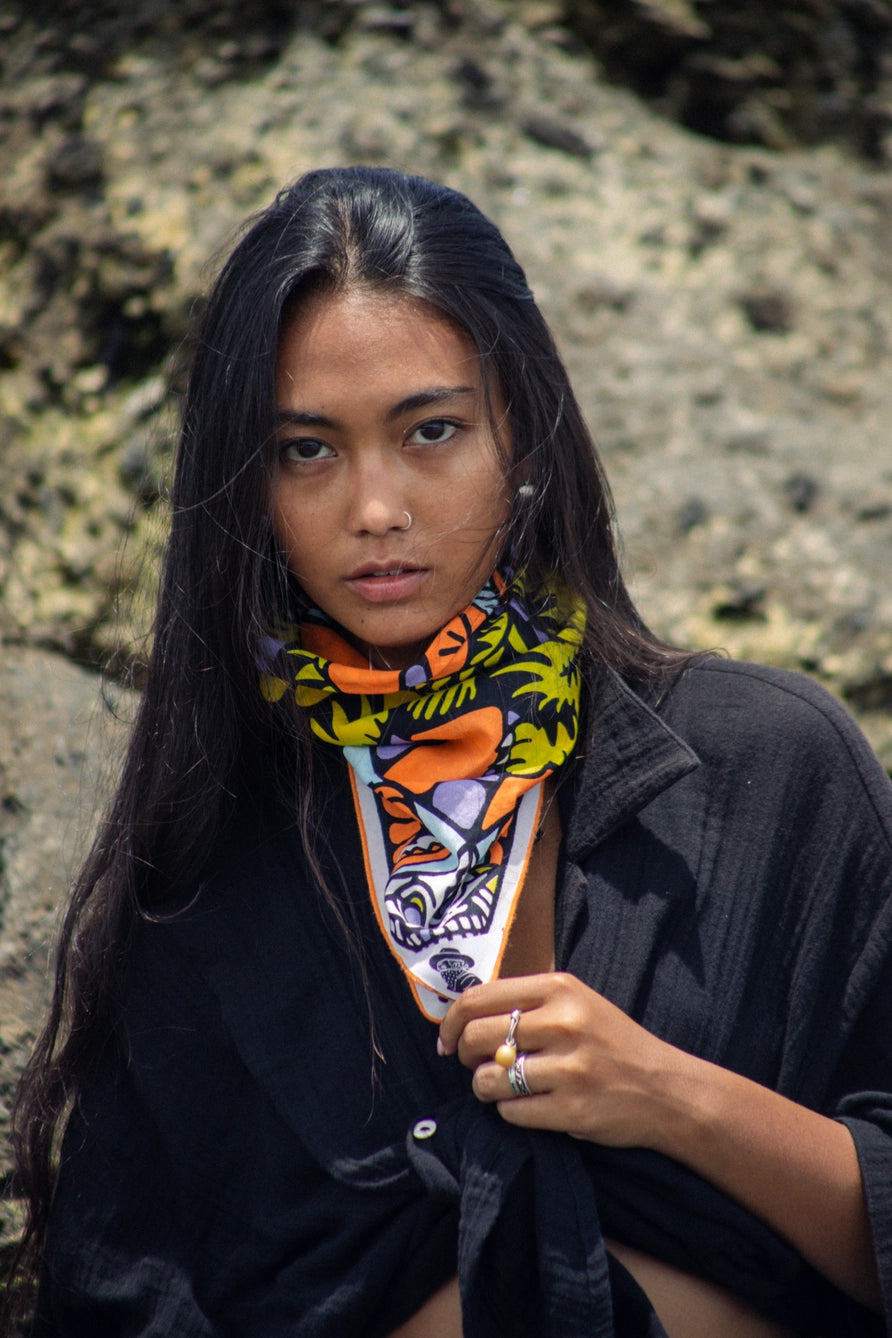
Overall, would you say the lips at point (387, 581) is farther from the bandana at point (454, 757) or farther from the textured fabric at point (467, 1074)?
the textured fabric at point (467, 1074)

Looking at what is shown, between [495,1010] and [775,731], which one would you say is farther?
[775,731]

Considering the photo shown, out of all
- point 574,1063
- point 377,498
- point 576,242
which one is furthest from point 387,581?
point 576,242

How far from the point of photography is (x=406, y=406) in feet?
5.60

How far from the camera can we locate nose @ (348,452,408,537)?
A: 1708 mm

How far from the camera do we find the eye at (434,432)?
1744mm

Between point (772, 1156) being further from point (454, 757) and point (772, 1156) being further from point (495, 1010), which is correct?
point (454, 757)

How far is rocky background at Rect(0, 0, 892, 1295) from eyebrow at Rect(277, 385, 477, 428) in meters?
1.27

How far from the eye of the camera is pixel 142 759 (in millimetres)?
1972

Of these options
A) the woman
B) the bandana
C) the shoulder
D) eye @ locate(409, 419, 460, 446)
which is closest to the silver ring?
the woman

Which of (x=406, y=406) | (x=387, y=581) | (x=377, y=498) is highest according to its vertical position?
(x=406, y=406)

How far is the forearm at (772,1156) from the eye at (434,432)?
897mm

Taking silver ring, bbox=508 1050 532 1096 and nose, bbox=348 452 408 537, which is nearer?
silver ring, bbox=508 1050 532 1096

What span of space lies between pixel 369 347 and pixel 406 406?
0.33 feet

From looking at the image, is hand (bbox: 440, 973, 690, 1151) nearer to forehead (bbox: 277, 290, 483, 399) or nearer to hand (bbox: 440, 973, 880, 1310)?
hand (bbox: 440, 973, 880, 1310)
